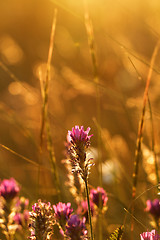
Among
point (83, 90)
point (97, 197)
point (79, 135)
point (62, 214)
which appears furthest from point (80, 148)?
point (83, 90)

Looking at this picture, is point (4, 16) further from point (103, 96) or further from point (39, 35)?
point (103, 96)

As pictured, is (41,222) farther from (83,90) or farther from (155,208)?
(83,90)

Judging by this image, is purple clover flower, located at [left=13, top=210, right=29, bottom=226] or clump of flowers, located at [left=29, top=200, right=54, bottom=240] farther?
purple clover flower, located at [left=13, top=210, right=29, bottom=226]

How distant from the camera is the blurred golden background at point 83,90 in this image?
1.87 meters

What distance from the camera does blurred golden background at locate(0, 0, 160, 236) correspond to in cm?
187

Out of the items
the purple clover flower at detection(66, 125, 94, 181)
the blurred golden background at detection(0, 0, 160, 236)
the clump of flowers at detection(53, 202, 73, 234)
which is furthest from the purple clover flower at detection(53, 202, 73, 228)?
the blurred golden background at detection(0, 0, 160, 236)

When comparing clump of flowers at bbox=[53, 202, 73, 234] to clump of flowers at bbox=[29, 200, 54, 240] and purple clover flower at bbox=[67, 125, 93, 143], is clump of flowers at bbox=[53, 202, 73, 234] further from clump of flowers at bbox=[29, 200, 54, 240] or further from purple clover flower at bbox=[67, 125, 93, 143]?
purple clover flower at bbox=[67, 125, 93, 143]

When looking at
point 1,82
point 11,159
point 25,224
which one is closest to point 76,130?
point 25,224

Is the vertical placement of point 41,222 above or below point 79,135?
below

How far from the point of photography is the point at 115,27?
3496 mm

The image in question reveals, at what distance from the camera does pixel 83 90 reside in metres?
2.17

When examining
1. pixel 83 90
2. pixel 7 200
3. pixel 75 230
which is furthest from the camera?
pixel 83 90

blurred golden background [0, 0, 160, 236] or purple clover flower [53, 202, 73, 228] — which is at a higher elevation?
blurred golden background [0, 0, 160, 236]

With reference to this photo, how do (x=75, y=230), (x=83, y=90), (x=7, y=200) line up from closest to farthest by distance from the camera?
(x=75, y=230)
(x=7, y=200)
(x=83, y=90)
